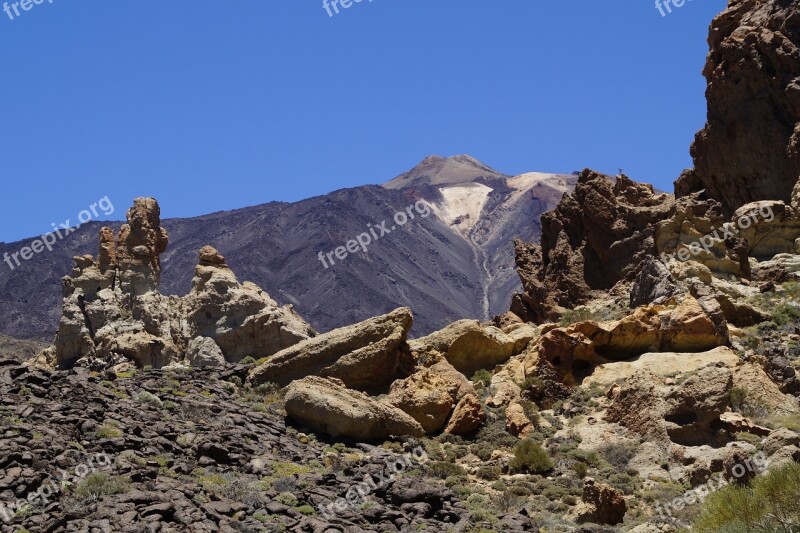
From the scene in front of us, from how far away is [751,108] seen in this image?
4556 cm

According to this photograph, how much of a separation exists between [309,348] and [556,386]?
20.7 feet

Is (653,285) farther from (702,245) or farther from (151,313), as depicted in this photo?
(151,313)

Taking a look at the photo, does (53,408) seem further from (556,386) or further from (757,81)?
(757,81)

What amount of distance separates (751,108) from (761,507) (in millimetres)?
35063

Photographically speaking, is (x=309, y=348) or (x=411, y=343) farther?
(x=411, y=343)

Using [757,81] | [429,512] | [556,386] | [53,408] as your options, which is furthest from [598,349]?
[757,81]

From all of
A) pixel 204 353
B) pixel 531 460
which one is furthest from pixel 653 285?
pixel 204 353

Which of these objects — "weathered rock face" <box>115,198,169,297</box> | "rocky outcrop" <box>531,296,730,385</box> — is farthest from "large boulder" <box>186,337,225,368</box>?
"rocky outcrop" <box>531,296,730,385</box>

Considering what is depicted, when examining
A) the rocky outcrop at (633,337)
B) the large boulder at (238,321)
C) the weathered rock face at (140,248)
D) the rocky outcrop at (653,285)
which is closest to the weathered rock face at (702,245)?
the rocky outcrop at (653,285)

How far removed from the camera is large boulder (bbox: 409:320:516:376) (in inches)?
1129

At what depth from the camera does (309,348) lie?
89.8 ft

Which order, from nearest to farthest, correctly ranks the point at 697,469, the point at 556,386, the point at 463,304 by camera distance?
the point at 697,469 → the point at 556,386 → the point at 463,304

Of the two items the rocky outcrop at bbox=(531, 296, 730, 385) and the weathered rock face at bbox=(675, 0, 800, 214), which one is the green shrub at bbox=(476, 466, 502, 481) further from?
the weathered rock face at bbox=(675, 0, 800, 214)

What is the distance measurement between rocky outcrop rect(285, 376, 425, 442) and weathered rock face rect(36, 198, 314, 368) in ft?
24.0
